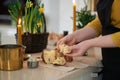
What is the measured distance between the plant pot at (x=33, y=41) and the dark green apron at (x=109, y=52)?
0.30 metres

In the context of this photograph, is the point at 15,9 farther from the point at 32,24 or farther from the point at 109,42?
the point at 109,42

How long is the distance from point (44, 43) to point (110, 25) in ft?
1.13

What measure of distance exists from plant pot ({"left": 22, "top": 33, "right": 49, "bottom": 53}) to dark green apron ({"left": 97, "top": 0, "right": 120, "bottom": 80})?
30cm

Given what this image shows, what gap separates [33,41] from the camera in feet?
3.47

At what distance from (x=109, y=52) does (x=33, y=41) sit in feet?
1.12

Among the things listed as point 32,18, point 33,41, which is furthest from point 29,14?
point 33,41

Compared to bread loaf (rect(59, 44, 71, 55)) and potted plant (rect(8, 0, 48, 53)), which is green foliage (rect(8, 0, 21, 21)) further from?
bread loaf (rect(59, 44, 71, 55))

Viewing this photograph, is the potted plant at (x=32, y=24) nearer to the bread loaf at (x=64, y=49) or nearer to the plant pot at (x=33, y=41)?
the plant pot at (x=33, y=41)

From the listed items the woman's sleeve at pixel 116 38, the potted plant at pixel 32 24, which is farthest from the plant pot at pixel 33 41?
the woman's sleeve at pixel 116 38

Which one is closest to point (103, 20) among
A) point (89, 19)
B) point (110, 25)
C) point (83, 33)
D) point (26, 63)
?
point (110, 25)

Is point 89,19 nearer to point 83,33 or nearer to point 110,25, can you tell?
point 83,33

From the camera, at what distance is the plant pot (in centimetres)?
104

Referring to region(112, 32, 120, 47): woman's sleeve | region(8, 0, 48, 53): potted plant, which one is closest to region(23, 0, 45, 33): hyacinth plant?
region(8, 0, 48, 53): potted plant

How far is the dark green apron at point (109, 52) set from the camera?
862 mm
